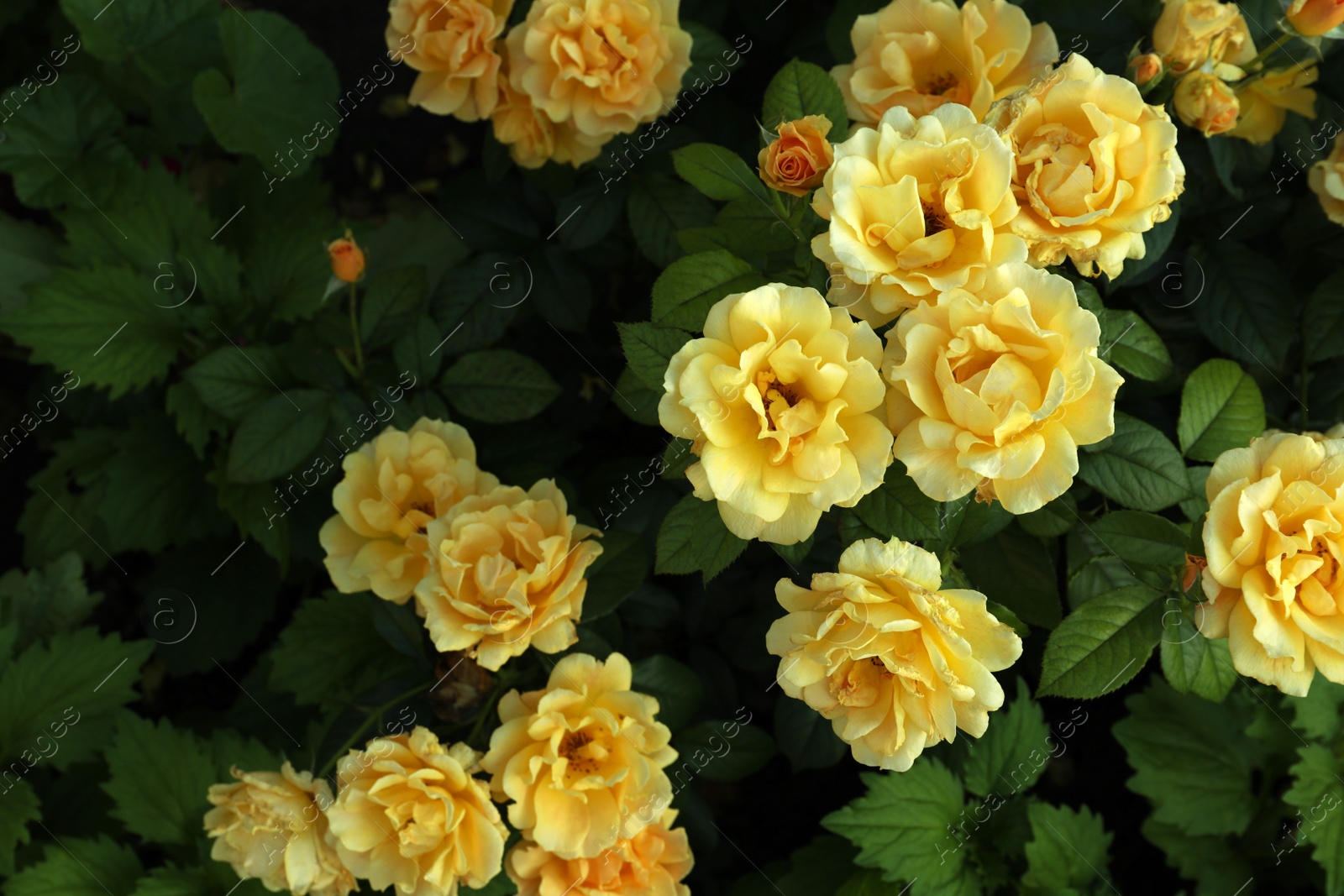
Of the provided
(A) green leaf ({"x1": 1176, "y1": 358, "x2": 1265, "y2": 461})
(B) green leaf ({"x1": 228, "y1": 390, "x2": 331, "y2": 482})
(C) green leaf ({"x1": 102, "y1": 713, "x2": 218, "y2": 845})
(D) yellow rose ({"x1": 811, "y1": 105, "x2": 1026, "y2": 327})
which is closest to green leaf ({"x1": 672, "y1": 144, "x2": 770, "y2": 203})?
(D) yellow rose ({"x1": 811, "y1": 105, "x2": 1026, "y2": 327})

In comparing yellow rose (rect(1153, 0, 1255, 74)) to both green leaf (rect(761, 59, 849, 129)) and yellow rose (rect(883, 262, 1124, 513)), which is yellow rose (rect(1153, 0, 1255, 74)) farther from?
yellow rose (rect(883, 262, 1124, 513))

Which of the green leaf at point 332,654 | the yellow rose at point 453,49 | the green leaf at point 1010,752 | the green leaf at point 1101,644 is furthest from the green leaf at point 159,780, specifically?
the green leaf at point 1101,644

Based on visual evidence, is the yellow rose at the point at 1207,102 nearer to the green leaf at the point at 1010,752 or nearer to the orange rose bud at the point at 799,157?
the orange rose bud at the point at 799,157

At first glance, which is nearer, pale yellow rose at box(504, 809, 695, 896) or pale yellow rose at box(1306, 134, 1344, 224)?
pale yellow rose at box(504, 809, 695, 896)

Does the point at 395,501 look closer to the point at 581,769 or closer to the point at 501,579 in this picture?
the point at 501,579

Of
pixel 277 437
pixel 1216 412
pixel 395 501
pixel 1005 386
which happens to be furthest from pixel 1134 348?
pixel 277 437

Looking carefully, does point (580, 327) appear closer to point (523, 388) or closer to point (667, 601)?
point (523, 388)
